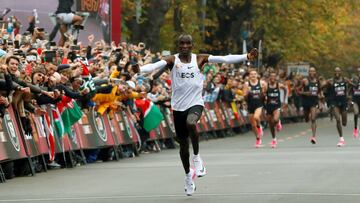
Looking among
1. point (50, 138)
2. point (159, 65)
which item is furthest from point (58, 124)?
point (159, 65)

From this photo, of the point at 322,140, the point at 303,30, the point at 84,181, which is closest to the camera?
the point at 84,181

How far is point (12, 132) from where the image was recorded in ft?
65.1

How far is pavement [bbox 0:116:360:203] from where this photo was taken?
583 inches

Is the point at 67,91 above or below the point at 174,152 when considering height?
above

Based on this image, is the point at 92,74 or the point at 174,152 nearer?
the point at 92,74

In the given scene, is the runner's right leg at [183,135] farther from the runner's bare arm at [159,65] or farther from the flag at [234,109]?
the flag at [234,109]

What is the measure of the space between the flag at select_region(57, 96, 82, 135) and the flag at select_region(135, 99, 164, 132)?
5.53 meters

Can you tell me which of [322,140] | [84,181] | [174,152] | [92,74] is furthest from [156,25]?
[84,181]

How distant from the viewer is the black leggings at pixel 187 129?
1571cm

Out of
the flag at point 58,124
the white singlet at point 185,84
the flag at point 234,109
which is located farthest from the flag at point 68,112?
the flag at point 234,109

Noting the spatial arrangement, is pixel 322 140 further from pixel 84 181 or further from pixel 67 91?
pixel 84 181

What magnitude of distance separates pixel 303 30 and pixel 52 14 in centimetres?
2550

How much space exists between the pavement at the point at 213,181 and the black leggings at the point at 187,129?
0.47 meters

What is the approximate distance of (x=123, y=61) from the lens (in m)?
26.8
